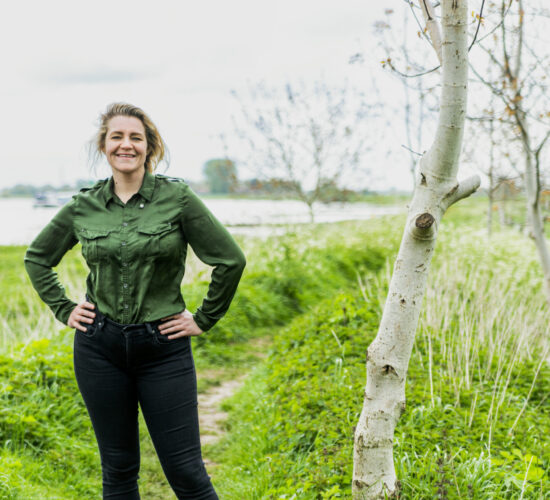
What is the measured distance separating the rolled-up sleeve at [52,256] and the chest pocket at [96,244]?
210 mm

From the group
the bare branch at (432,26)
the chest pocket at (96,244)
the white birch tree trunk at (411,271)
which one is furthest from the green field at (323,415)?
the bare branch at (432,26)

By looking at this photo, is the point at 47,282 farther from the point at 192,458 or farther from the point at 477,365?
the point at 477,365

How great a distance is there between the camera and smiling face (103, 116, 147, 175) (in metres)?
2.50

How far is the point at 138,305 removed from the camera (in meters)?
2.41

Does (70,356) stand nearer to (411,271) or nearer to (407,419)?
(407,419)

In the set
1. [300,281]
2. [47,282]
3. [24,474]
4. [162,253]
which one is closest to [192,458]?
[162,253]

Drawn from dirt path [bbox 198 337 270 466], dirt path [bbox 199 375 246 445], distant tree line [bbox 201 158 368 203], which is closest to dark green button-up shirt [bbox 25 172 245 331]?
dirt path [bbox 198 337 270 466]

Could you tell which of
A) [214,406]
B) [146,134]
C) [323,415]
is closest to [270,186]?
[214,406]

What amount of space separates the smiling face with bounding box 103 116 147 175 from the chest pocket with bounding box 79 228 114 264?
1.00 ft

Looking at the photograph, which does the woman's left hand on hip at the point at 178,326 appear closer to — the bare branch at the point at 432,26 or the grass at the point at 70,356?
the grass at the point at 70,356

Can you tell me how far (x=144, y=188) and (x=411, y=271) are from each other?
4.17ft

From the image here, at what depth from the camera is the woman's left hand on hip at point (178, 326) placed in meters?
2.45

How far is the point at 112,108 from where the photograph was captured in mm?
2578

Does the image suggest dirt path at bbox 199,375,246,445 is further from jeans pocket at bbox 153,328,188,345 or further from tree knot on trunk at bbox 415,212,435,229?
tree knot on trunk at bbox 415,212,435,229
